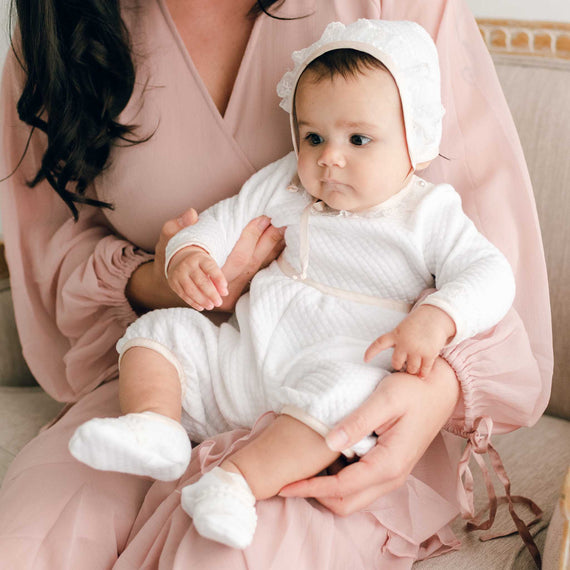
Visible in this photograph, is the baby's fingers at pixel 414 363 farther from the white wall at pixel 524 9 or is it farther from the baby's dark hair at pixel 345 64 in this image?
the white wall at pixel 524 9

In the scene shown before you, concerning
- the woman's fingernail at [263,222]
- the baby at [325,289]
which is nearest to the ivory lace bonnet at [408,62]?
the baby at [325,289]

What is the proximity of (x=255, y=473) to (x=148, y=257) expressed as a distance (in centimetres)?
57

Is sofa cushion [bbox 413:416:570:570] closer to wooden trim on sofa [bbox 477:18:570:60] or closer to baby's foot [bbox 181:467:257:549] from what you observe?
baby's foot [bbox 181:467:257:549]

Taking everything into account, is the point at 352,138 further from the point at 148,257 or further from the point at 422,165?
the point at 148,257

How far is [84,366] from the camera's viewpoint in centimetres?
148

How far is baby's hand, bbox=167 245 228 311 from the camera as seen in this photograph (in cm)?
110

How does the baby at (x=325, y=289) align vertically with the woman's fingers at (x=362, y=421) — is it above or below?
above

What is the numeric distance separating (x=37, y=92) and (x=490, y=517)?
103 cm

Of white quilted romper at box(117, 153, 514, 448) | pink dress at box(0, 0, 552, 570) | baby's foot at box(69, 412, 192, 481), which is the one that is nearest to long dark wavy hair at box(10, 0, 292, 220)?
pink dress at box(0, 0, 552, 570)

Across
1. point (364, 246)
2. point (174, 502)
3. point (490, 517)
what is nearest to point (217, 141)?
point (364, 246)

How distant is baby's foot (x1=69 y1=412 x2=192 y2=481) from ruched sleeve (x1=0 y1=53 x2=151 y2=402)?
450 millimetres

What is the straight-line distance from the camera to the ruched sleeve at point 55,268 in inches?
55.6

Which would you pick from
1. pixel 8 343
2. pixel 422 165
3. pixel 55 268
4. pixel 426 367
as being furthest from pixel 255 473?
pixel 8 343

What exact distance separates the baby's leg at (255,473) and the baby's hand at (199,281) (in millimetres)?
200
